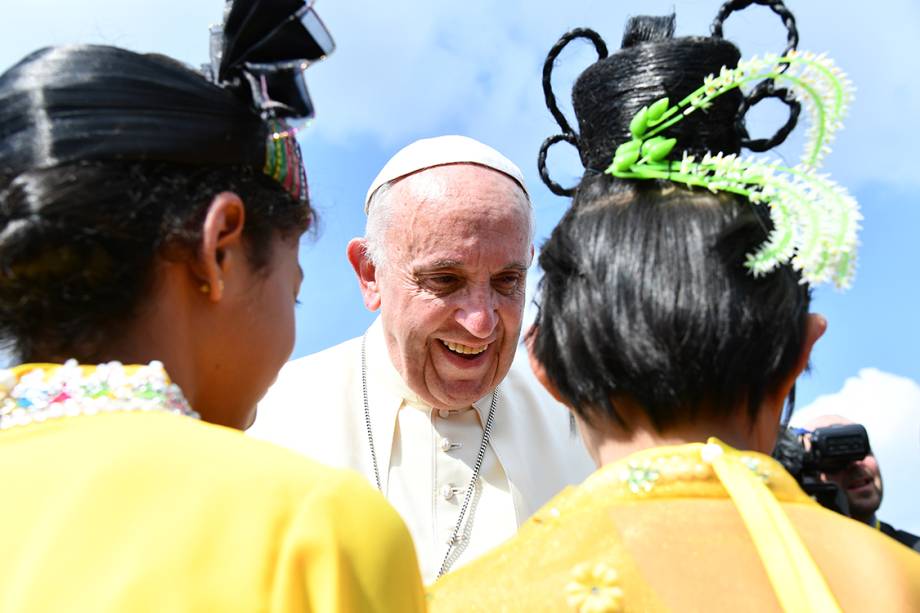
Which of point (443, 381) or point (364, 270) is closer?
point (443, 381)

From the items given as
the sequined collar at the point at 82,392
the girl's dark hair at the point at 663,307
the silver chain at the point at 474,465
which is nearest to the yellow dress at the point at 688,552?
the girl's dark hair at the point at 663,307

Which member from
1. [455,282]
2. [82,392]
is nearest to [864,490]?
A: [455,282]

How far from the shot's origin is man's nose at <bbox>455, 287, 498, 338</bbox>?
4.47 meters

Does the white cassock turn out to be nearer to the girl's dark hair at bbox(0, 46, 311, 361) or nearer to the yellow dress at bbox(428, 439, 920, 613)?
the yellow dress at bbox(428, 439, 920, 613)

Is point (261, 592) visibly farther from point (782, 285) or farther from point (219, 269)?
point (782, 285)

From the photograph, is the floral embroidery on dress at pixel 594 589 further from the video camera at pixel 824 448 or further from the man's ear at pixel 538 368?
the video camera at pixel 824 448

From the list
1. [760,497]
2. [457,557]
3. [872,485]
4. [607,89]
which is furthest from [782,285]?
[872,485]

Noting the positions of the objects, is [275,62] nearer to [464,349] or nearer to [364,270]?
[464,349]

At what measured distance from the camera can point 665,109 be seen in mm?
2107

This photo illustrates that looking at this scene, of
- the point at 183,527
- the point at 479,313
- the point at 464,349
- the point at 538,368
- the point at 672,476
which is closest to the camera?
the point at 183,527

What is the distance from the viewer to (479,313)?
449cm

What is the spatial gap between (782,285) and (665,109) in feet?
1.48

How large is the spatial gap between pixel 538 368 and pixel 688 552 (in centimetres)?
47

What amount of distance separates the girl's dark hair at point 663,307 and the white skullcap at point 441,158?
2.91 m
